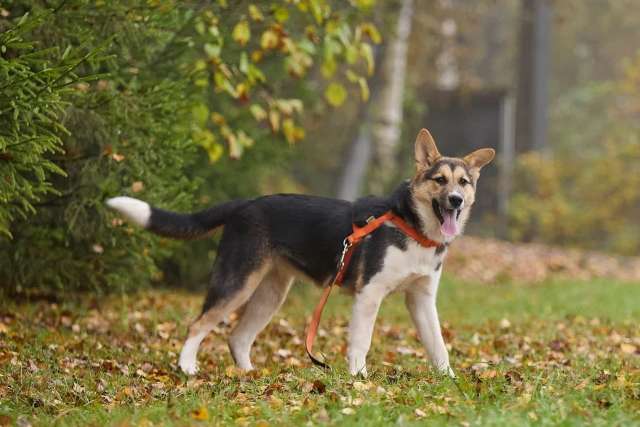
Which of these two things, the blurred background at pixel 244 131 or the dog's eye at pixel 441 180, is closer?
the dog's eye at pixel 441 180

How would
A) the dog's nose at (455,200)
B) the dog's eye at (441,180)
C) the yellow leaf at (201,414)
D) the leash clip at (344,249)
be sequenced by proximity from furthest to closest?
the leash clip at (344,249)
the dog's eye at (441,180)
the dog's nose at (455,200)
the yellow leaf at (201,414)

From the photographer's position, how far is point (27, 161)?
6.11 meters

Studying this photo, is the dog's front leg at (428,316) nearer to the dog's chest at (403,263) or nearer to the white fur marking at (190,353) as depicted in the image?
the dog's chest at (403,263)

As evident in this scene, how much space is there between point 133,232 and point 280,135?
4.42 m

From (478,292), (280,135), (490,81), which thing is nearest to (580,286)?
(478,292)

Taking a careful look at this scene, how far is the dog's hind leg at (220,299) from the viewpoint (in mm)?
6789

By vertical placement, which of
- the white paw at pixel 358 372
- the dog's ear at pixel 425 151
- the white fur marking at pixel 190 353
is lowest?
the white fur marking at pixel 190 353

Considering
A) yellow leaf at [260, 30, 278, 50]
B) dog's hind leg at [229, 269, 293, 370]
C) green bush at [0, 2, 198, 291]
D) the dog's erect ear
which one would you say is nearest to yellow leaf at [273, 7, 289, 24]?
yellow leaf at [260, 30, 278, 50]

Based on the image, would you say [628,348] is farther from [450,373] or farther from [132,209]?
[132,209]

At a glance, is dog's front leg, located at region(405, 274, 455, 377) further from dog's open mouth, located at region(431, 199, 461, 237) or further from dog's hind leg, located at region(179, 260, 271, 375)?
dog's hind leg, located at region(179, 260, 271, 375)

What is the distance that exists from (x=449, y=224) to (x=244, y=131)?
211 inches

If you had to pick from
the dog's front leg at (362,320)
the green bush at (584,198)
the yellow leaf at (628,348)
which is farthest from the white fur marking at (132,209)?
the green bush at (584,198)

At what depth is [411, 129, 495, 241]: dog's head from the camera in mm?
6352

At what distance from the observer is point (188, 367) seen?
22.3ft
